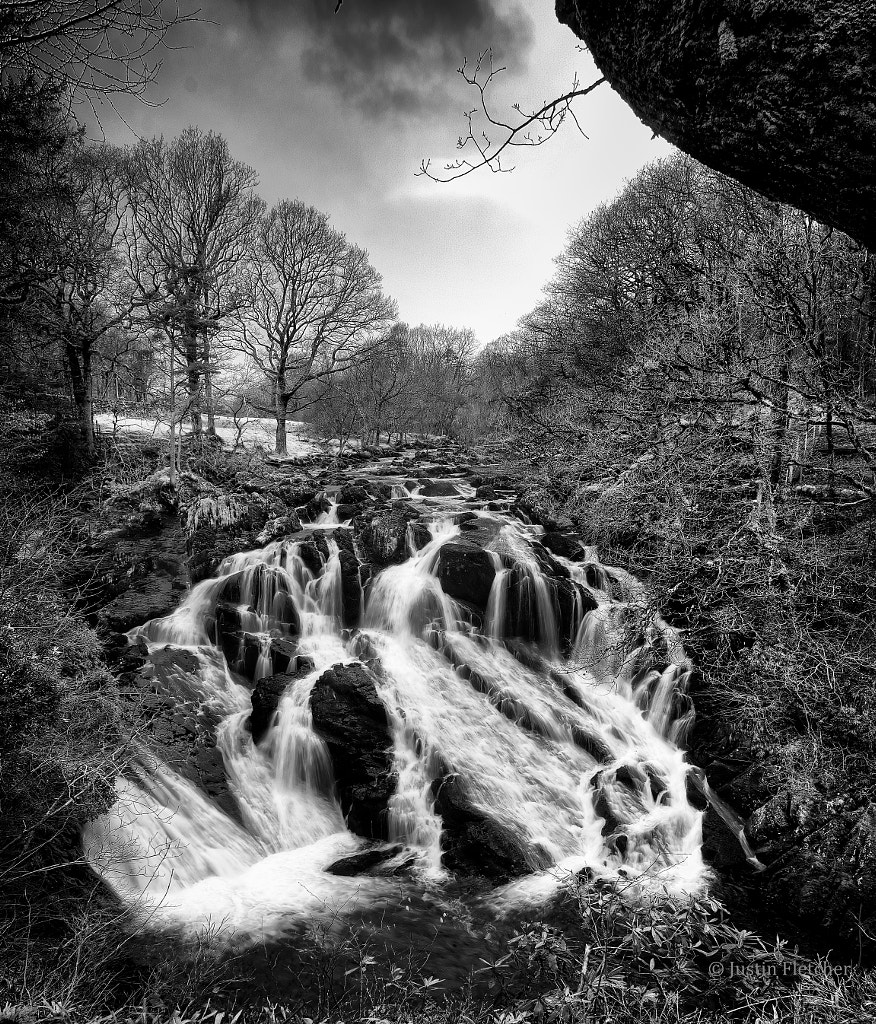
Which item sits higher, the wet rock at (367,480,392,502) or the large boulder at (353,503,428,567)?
the wet rock at (367,480,392,502)

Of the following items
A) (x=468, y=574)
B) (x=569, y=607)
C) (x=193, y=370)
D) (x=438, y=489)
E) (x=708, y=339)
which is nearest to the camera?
(x=708, y=339)

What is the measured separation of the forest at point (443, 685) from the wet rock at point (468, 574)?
0.24 feet

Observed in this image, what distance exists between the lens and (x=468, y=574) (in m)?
11.4

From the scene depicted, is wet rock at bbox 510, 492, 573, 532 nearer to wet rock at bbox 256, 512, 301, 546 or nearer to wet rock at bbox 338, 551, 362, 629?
wet rock at bbox 338, 551, 362, 629

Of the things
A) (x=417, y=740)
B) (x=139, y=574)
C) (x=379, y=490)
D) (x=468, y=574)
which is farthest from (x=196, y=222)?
(x=417, y=740)

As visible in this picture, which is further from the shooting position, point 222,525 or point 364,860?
point 222,525

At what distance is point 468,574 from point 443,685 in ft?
9.01

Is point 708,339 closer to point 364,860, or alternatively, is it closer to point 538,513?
point 538,513

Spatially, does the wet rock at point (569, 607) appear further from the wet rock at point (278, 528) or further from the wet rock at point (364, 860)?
the wet rock at point (278, 528)

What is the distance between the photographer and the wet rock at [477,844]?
21.0ft

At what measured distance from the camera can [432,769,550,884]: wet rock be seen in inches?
253

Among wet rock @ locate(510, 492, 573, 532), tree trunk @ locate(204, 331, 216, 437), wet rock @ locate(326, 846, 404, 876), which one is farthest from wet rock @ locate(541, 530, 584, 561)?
tree trunk @ locate(204, 331, 216, 437)

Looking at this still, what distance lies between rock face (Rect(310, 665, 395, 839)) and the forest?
5 cm

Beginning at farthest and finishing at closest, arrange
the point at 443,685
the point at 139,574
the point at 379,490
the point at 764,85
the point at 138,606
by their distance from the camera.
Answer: the point at 379,490 < the point at 139,574 < the point at 138,606 < the point at 443,685 < the point at 764,85
